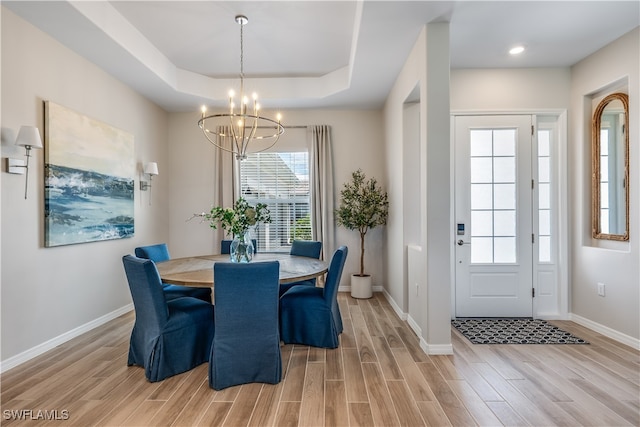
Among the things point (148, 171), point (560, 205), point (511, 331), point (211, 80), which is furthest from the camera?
point (211, 80)

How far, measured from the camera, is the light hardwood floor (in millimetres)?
2061

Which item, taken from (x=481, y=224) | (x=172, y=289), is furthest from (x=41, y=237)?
(x=481, y=224)

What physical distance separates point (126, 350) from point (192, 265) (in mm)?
940

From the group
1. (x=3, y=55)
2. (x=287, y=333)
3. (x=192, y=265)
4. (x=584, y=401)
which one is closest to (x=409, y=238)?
(x=287, y=333)

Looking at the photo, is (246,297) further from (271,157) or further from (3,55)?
(271,157)

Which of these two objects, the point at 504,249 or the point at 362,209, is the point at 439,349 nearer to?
the point at 504,249

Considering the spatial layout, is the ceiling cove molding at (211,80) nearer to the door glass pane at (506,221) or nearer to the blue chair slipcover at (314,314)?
the blue chair slipcover at (314,314)

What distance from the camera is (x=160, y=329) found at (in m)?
2.49

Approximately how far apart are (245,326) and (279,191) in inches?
128

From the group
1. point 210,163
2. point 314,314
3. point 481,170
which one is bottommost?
point 314,314

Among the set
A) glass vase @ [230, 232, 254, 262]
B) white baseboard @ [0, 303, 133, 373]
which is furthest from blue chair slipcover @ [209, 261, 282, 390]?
white baseboard @ [0, 303, 133, 373]

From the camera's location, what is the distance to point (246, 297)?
234cm

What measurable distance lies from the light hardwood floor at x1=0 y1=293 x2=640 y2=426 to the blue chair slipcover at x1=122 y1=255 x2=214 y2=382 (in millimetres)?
106

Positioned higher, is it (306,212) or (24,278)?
(306,212)
